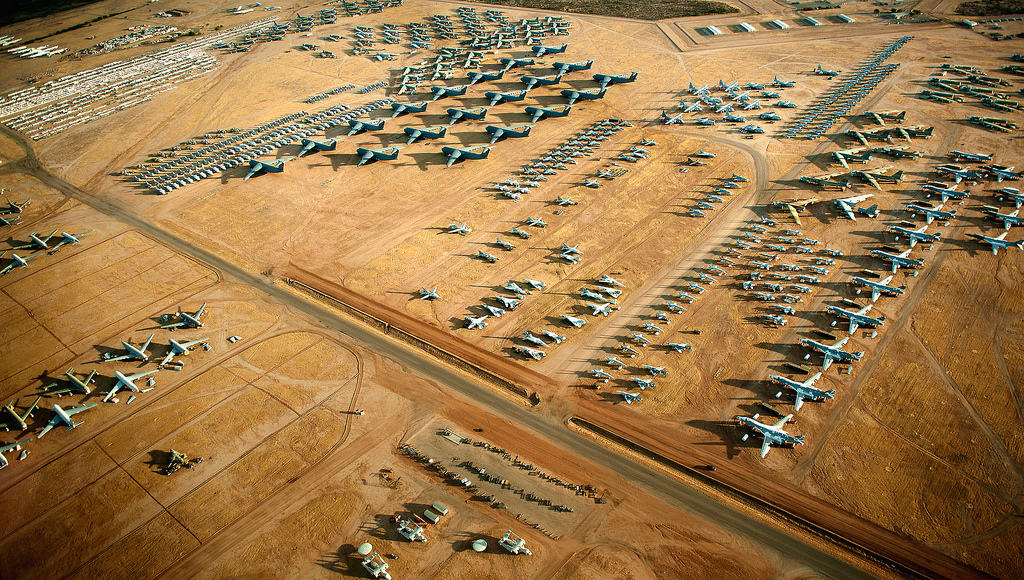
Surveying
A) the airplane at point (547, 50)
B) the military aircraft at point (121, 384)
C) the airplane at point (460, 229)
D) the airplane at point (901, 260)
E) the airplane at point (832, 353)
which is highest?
the airplane at point (547, 50)

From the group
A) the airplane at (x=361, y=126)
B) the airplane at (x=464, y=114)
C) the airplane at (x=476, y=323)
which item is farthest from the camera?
the airplane at (x=464, y=114)

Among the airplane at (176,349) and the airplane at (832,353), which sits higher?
the airplane at (832,353)

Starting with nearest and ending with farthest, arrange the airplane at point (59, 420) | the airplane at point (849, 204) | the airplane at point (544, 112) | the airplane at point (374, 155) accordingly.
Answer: the airplane at point (59, 420)
the airplane at point (849, 204)
the airplane at point (374, 155)
the airplane at point (544, 112)

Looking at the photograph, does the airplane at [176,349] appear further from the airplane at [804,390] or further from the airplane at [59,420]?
the airplane at [804,390]

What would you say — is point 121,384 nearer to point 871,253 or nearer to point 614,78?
point 871,253

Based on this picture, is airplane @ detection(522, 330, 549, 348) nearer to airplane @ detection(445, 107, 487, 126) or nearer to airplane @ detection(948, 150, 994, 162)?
airplane @ detection(445, 107, 487, 126)

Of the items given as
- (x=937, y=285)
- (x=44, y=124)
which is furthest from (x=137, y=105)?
(x=937, y=285)

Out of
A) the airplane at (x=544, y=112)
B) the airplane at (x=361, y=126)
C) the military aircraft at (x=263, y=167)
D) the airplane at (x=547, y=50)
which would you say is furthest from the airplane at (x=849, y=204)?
the military aircraft at (x=263, y=167)
